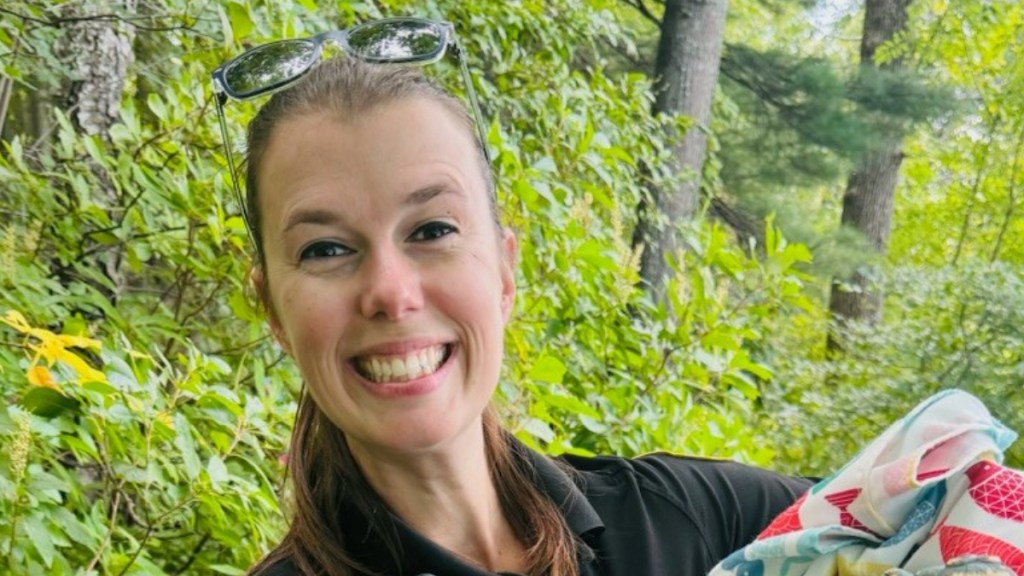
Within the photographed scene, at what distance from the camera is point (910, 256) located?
12.3m

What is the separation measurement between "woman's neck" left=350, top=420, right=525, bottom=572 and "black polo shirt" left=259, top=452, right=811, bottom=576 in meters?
Result: 0.06

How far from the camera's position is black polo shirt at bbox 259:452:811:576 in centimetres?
137

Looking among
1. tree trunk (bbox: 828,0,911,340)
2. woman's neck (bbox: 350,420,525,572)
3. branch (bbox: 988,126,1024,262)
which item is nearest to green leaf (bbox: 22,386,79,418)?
woman's neck (bbox: 350,420,525,572)

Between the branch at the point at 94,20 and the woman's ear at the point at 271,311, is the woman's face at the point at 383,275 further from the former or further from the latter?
the branch at the point at 94,20

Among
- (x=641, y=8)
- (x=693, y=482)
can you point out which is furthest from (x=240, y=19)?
(x=641, y=8)

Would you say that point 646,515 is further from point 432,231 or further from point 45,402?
point 45,402

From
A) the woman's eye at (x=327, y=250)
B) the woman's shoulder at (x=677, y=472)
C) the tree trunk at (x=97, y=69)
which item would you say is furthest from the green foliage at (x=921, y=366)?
the woman's eye at (x=327, y=250)

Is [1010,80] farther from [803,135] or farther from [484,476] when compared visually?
[484,476]

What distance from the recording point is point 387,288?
1246 mm

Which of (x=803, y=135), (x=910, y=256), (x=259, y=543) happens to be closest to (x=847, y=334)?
(x=803, y=135)

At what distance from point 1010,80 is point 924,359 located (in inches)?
141

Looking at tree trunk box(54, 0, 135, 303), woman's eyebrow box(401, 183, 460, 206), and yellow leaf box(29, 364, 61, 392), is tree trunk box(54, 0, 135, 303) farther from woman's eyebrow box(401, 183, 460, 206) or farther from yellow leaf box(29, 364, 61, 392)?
woman's eyebrow box(401, 183, 460, 206)

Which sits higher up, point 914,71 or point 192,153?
point 914,71

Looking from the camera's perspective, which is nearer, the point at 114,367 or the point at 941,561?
the point at 941,561
